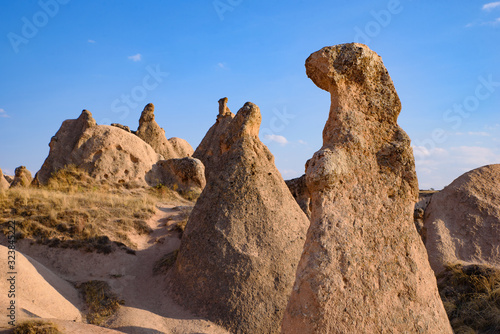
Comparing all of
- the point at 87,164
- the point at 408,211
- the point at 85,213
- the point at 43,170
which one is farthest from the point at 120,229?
the point at 408,211

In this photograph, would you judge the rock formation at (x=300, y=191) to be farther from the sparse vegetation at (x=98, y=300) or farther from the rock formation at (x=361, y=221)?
the rock formation at (x=361, y=221)

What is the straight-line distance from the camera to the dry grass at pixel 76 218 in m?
8.44

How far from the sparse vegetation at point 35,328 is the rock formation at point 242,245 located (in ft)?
7.76

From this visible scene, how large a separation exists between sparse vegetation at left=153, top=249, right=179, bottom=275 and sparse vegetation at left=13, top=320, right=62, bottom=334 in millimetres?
3444

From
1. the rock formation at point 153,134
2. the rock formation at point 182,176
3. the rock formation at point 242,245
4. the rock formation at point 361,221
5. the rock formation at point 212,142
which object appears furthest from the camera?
the rock formation at point 153,134

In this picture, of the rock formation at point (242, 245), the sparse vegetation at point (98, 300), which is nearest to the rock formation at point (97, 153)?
the sparse vegetation at point (98, 300)

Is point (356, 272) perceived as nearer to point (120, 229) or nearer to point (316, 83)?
point (316, 83)

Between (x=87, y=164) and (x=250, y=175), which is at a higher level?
(x=87, y=164)

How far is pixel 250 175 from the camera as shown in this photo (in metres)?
6.97

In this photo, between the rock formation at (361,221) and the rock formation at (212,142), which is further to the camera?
the rock formation at (212,142)

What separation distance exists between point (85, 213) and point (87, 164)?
4386mm

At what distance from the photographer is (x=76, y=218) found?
898cm

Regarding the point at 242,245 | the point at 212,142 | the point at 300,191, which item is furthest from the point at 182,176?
the point at 242,245

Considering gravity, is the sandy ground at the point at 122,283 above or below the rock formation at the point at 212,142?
below
